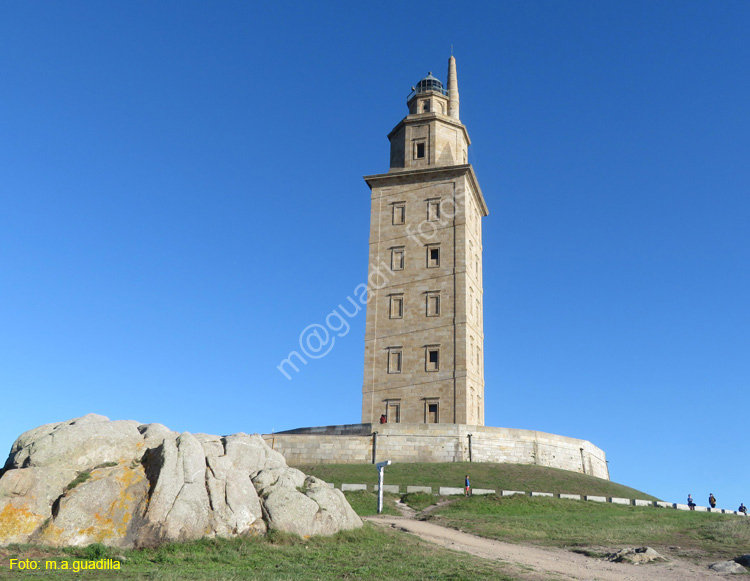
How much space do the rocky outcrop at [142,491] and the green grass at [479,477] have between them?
51.1 feet

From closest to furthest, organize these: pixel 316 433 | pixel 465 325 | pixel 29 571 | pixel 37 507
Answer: pixel 29 571 < pixel 37 507 < pixel 316 433 < pixel 465 325

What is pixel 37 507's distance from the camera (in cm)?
1562

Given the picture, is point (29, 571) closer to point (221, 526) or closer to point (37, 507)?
point (37, 507)

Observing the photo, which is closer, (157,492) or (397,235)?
(157,492)

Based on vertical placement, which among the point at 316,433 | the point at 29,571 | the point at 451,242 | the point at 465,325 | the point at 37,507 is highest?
the point at 451,242

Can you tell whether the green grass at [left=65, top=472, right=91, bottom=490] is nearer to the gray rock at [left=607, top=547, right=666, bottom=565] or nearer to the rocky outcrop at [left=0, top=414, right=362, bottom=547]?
the rocky outcrop at [left=0, top=414, right=362, bottom=547]

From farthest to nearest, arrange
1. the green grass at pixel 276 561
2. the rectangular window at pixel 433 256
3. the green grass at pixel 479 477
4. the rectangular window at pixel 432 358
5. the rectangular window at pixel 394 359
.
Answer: the rectangular window at pixel 433 256 → the rectangular window at pixel 394 359 → the rectangular window at pixel 432 358 → the green grass at pixel 479 477 → the green grass at pixel 276 561

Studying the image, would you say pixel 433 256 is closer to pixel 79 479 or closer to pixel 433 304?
pixel 433 304

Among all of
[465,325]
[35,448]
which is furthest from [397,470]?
[35,448]

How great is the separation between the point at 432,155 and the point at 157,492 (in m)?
42.1

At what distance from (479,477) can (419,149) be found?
1123 inches

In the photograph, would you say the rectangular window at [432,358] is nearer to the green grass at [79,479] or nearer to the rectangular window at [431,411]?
the rectangular window at [431,411]

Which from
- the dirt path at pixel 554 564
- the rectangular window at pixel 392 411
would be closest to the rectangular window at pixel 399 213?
the rectangular window at pixel 392 411

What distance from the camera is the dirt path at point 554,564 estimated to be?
16219 millimetres
